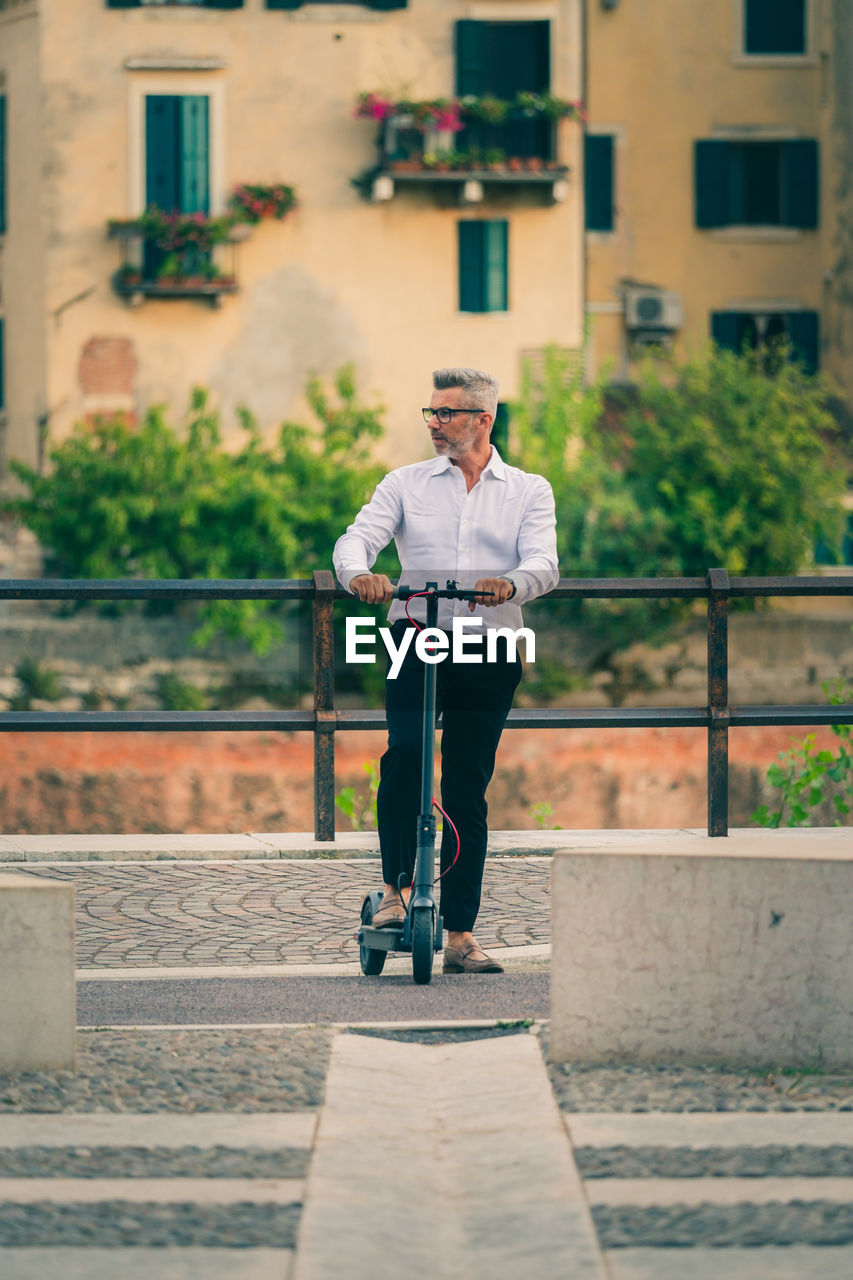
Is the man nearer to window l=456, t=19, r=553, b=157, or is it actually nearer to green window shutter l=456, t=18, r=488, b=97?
window l=456, t=19, r=553, b=157

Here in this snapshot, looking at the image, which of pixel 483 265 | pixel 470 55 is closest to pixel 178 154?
pixel 470 55

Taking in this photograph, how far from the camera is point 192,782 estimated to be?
84.3 feet

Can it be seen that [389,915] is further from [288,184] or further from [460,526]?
[288,184]

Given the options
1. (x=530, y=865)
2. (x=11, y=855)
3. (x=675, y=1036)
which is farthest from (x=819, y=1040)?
(x=11, y=855)

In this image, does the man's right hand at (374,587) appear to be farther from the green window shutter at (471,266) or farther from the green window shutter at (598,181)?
the green window shutter at (598,181)

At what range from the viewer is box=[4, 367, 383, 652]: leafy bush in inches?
1065

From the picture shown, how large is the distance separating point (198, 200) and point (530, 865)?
24.4 metres

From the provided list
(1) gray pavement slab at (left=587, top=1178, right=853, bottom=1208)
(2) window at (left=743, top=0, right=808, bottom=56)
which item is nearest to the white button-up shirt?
(1) gray pavement slab at (left=587, top=1178, right=853, bottom=1208)

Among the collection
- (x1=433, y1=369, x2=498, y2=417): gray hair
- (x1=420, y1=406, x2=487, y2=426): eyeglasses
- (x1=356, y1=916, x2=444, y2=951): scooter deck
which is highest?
(x1=433, y1=369, x2=498, y2=417): gray hair

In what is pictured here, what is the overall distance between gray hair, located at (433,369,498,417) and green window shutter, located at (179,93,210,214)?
25.7m

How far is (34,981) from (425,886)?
1.52 metres

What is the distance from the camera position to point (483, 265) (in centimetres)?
3136

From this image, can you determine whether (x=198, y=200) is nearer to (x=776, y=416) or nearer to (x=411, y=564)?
(x=776, y=416)

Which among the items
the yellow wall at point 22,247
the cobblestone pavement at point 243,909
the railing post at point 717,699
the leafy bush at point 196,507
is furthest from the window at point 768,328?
the cobblestone pavement at point 243,909
